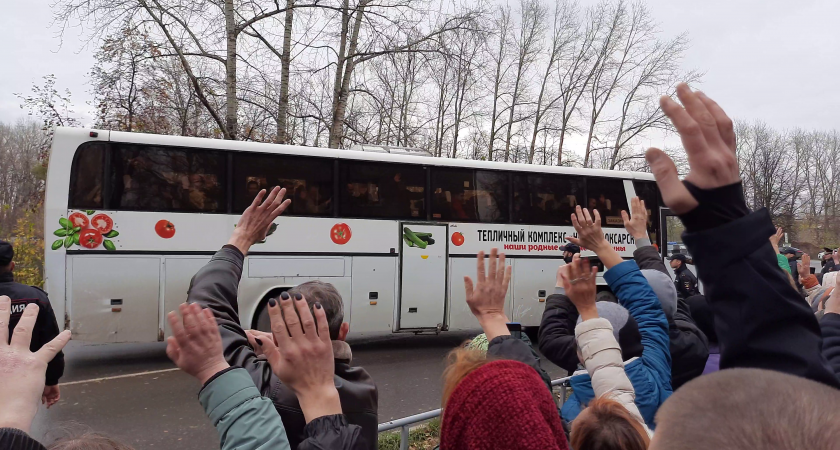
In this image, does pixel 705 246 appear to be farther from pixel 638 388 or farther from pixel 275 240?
pixel 275 240

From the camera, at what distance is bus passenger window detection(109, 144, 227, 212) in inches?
324

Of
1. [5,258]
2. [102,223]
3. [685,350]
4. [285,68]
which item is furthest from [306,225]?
[685,350]

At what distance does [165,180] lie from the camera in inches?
331

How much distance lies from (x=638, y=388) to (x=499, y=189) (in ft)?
26.9

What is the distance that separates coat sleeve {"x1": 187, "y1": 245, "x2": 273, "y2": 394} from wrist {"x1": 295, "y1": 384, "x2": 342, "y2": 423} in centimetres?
51

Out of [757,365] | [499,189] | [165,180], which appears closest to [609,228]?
[499,189]

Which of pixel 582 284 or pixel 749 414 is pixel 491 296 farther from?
pixel 749 414

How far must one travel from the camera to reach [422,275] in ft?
32.8

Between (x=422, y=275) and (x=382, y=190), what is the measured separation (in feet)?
5.70

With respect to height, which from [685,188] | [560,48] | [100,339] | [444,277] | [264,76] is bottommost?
[100,339]

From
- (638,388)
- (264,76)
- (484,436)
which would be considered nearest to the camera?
(484,436)

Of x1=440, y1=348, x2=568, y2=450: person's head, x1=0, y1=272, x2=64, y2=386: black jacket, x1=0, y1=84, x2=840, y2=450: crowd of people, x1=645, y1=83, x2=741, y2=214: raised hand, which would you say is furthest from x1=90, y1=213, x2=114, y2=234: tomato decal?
x1=645, y1=83, x2=741, y2=214: raised hand

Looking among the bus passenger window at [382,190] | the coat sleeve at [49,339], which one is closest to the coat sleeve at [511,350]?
the coat sleeve at [49,339]

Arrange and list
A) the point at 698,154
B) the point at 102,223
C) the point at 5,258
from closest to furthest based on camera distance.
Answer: the point at 698,154, the point at 5,258, the point at 102,223
